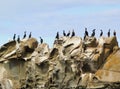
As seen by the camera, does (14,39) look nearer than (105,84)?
No

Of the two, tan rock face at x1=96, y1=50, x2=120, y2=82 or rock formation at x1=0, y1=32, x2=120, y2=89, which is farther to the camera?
rock formation at x1=0, y1=32, x2=120, y2=89

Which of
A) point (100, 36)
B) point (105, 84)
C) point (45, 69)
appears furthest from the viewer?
point (45, 69)

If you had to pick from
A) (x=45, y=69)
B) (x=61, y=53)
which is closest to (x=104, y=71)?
(x=61, y=53)

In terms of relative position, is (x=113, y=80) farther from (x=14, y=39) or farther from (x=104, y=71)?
(x=14, y=39)

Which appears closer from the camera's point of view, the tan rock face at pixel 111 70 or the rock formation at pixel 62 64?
the tan rock face at pixel 111 70

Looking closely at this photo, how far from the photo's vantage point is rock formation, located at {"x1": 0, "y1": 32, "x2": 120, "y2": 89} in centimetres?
5169

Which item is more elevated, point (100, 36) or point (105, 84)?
point (100, 36)

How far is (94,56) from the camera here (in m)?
51.9

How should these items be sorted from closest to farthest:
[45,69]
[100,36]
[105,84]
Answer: [105,84]
[100,36]
[45,69]

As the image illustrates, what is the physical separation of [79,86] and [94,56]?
2913 millimetres

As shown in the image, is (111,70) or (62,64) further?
(62,64)

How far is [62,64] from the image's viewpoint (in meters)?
55.0

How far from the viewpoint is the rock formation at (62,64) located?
51688 mm

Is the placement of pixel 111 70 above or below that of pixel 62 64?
below
